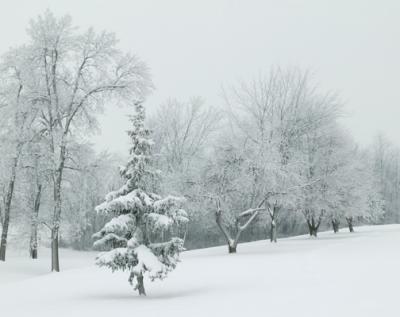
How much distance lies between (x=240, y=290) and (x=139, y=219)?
3.74 metres

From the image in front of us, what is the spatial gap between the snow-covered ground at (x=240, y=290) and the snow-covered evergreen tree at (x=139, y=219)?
107 centimetres

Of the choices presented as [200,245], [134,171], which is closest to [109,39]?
[134,171]

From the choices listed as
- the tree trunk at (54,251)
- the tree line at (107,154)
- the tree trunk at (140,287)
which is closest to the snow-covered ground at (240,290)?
the tree trunk at (140,287)

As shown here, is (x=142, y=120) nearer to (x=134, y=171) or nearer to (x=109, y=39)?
(x=134, y=171)

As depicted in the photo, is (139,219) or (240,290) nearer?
(240,290)

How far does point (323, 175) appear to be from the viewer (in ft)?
123

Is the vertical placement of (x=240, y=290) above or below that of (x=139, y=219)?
below

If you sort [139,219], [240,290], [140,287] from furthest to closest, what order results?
[140,287] < [139,219] < [240,290]

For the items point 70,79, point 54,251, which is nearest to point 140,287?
point 54,251

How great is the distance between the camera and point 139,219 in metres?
15.5

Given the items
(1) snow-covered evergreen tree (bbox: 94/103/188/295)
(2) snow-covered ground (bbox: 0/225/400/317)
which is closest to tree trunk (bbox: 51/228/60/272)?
(2) snow-covered ground (bbox: 0/225/400/317)

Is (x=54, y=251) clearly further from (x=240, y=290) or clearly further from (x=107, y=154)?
(x=240, y=290)

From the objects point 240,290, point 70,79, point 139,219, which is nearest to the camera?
point 240,290

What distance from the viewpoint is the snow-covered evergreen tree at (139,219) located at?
14.7 meters
